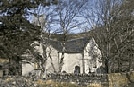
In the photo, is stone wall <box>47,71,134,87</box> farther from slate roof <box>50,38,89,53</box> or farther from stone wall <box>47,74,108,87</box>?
slate roof <box>50,38,89,53</box>

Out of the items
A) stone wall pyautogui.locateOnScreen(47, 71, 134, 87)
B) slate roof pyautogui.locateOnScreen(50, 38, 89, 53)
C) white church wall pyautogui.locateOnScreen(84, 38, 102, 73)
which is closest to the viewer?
stone wall pyautogui.locateOnScreen(47, 71, 134, 87)

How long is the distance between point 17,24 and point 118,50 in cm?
1237

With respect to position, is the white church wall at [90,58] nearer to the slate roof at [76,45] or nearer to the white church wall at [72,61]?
the slate roof at [76,45]

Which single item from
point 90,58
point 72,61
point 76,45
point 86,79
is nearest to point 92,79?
point 86,79

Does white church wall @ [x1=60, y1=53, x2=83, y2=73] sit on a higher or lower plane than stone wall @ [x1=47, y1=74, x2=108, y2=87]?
higher

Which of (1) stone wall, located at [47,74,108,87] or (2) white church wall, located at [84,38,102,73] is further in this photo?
(2) white church wall, located at [84,38,102,73]

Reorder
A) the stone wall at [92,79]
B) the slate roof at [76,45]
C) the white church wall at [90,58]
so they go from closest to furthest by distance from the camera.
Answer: the stone wall at [92,79]
the white church wall at [90,58]
the slate roof at [76,45]

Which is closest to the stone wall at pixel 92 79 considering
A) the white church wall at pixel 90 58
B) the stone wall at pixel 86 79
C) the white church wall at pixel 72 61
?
the stone wall at pixel 86 79

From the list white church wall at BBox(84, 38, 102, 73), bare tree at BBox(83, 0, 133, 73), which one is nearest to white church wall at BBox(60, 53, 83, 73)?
white church wall at BBox(84, 38, 102, 73)

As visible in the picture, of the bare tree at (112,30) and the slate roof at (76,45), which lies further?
the slate roof at (76,45)

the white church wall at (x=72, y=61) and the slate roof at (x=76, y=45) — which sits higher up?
the slate roof at (x=76, y=45)

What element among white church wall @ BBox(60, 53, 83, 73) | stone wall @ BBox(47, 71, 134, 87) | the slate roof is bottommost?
stone wall @ BBox(47, 71, 134, 87)

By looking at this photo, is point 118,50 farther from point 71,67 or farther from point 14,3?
point 71,67

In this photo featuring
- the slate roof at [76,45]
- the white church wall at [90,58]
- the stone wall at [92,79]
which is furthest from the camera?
the slate roof at [76,45]
